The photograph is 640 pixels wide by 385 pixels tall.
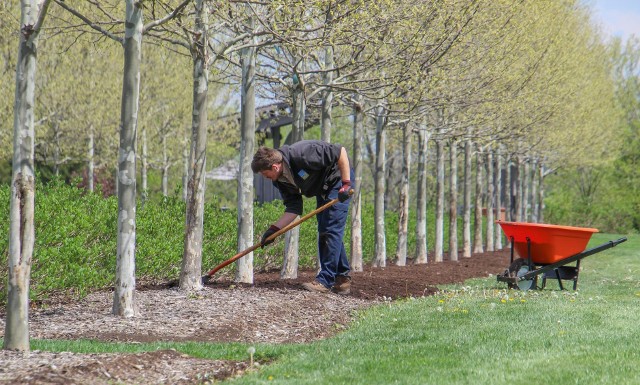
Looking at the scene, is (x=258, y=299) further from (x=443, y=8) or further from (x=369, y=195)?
(x=369, y=195)

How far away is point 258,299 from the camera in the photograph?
9930 mm

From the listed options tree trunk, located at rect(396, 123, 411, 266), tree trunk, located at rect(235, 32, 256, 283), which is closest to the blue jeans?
tree trunk, located at rect(235, 32, 256, 283)

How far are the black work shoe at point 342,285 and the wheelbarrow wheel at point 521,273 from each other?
2787 mm

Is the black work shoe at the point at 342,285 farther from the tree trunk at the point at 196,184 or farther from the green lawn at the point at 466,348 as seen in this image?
the tree trunk at the point at 196,184

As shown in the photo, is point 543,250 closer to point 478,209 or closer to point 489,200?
point 478,209

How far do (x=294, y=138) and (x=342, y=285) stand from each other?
3.35 meters

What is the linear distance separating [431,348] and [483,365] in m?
0.79

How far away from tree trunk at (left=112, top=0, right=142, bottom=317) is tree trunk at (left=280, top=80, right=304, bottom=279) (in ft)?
15.8

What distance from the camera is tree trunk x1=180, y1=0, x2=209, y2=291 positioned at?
10383mm

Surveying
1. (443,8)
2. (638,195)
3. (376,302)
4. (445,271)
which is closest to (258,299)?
(376,302)

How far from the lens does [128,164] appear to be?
8578 mm

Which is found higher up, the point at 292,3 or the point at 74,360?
the point at 292,3

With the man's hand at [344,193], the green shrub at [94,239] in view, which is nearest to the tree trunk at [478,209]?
the green shrub at [94,239]

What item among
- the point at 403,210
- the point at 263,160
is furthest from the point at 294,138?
the point at 403,210
